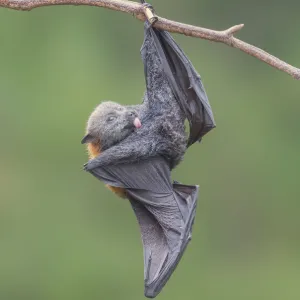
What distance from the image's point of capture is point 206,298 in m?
18.3

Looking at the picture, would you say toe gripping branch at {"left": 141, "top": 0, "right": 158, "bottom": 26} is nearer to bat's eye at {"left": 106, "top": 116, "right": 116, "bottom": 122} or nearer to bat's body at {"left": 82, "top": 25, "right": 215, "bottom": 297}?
bat's body at {"left": 82, "top": 25, "right": 215, "bottom": 297}

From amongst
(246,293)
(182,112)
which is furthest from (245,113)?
(182,112)

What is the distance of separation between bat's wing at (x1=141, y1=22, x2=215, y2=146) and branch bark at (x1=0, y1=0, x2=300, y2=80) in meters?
0.62

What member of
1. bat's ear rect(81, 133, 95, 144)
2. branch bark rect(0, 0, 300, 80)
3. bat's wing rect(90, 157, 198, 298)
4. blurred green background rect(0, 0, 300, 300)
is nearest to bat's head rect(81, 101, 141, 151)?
bat's ear rect(81, 133, 95, 144)

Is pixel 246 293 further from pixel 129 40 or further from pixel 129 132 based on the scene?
pixel 129 132

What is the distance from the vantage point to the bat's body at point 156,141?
7738 mm

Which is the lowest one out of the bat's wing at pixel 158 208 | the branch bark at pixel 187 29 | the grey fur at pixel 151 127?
the bat's wing at pixel 158 208

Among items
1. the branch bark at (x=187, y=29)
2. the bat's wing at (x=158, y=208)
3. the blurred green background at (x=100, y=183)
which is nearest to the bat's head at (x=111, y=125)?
the bat's wing at (x=158, y=208)

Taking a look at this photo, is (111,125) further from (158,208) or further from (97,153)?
(158,208)

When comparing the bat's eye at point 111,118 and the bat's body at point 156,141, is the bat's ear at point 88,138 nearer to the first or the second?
the bat's body at point 156,141

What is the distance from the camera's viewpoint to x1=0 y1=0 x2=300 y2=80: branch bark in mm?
6859

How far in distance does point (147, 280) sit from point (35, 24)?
561 inches

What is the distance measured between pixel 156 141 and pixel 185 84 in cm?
40

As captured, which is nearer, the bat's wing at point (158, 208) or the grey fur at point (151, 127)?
the bat's wing at point (158, 208)
